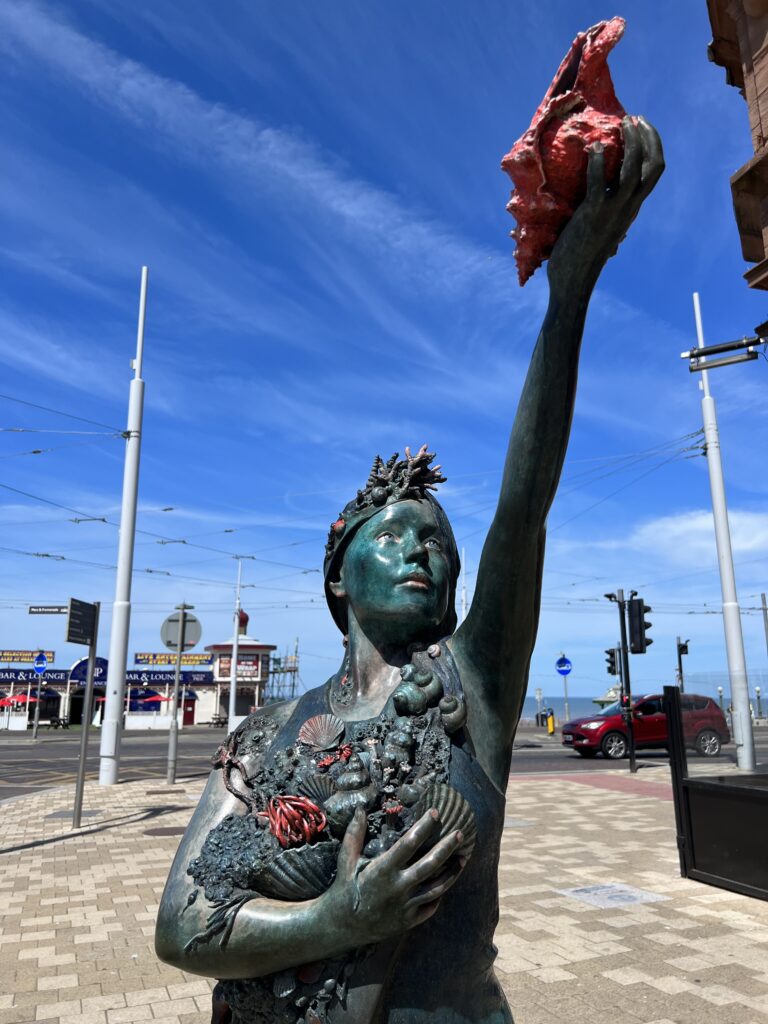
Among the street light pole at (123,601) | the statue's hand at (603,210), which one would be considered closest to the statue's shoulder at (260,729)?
the statue's hand at (603,210)

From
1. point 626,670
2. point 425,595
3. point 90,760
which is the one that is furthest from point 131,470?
point 425,595

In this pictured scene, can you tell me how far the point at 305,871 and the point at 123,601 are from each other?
13.2m

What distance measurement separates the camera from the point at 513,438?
5.07 feet

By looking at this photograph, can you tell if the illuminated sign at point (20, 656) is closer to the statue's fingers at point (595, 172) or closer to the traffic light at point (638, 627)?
the traffic light at point (638, 627)

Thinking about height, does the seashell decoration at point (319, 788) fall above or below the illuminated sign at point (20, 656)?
below

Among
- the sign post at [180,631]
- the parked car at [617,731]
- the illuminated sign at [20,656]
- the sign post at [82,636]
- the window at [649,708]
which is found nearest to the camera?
the sign post at [82,636]

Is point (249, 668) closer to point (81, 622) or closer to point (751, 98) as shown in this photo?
point (81, 622)

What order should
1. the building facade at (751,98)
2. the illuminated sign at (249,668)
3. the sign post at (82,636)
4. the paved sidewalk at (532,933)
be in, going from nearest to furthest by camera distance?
1. the paved sidewalk at (532,933)
2. the building facade at (751,98)
3. the sign post at (82,636)
4. the illuminated sign at (249,668)

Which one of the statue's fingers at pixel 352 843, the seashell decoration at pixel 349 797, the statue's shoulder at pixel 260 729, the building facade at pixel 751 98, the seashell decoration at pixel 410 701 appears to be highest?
the building facade at pixel 751 98

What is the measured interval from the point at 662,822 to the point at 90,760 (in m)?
14.2

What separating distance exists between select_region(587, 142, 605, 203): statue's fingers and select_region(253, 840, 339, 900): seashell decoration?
4.20 feet

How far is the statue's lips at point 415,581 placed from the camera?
5.35ft

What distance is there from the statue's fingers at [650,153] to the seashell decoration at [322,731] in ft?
4.03

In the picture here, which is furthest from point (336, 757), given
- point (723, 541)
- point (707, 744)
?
point (723, 541)
